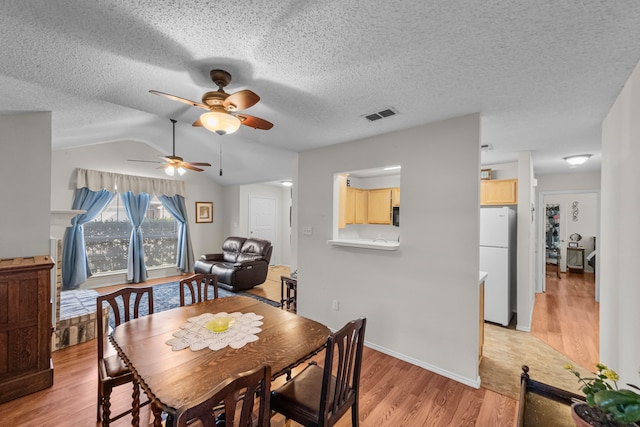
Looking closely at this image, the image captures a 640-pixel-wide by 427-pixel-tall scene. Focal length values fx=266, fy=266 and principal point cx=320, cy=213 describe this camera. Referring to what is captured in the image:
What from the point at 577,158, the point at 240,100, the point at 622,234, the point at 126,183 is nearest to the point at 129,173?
the point at 126,183

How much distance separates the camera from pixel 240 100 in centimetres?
165

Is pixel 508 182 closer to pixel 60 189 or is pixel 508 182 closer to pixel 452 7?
pixel 452 7

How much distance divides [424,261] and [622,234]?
1.34 m

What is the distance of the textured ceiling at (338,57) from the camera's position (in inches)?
46.8

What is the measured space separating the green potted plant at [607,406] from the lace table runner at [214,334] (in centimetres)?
153

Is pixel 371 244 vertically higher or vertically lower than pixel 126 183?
lower

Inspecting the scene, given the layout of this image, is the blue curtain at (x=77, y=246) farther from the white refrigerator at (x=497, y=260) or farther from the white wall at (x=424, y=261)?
the white refrigerator at (x=497, y=260)

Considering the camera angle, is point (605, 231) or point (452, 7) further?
point (605, 231)

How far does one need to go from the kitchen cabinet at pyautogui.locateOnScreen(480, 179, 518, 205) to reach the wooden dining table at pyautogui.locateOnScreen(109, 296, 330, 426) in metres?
3.56

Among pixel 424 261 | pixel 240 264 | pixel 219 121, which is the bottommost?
pixel 240 264

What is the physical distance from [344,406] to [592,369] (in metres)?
2.82

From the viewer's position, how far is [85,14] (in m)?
1.22

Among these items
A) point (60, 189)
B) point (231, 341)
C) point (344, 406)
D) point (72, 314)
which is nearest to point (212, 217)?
point (60, 189)

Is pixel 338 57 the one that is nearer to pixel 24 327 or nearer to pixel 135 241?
pixel 24 327
